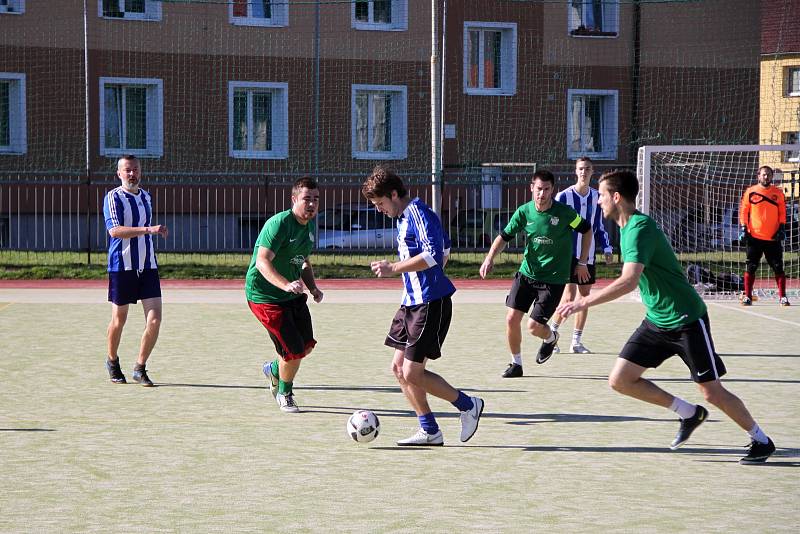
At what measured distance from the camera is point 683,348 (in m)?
7.26

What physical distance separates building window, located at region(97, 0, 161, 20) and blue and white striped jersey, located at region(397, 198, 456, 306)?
72.4 feet

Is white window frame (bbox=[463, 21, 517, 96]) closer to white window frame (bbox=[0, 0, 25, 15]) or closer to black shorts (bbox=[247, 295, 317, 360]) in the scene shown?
white window frame (bbox=[0, 0, 25, 15])

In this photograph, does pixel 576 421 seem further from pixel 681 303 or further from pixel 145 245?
pixel 145 245

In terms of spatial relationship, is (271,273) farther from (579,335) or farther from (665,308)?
(579,335)

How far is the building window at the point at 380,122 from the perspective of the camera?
30.4 m

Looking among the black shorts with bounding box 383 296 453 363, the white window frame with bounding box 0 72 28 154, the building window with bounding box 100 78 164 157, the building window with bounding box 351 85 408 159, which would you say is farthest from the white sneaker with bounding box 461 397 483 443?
the building window with bounding box 351 85 408 159

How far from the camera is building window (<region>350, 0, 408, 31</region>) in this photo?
99.7ft

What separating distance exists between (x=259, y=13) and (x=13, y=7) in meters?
5.77

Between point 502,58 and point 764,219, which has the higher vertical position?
point 502,58

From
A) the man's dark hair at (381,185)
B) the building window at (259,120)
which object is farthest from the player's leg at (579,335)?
the building window at (259,120)

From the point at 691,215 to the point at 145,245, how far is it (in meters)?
15.2

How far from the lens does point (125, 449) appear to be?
7777 mm

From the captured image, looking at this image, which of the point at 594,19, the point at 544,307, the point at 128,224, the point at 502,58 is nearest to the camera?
the point at 128,224

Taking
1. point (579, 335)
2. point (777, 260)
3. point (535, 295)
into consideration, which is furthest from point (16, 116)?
point (535, 295)
